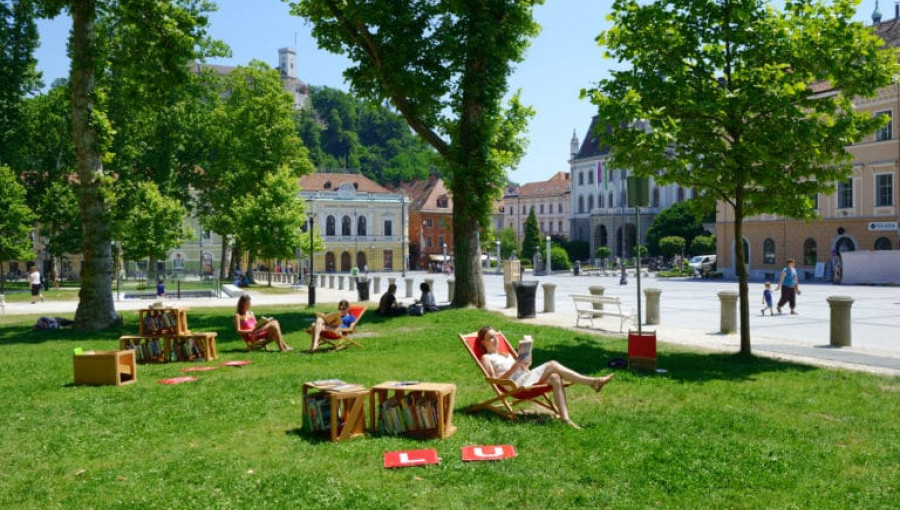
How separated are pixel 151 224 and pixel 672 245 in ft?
151

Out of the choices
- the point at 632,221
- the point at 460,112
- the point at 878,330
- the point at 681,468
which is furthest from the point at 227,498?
the point at 632,221

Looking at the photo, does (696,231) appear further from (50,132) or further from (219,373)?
(219,373)

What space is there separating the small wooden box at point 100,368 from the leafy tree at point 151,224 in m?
36.2

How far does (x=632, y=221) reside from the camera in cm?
9344

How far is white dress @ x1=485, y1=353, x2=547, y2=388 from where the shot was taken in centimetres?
816

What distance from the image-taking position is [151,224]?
1788 inches

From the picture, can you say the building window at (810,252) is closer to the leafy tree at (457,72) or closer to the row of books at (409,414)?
the leafy tree at (457,72)

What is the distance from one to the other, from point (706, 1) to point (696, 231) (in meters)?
64.8

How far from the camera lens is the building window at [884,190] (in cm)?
4366

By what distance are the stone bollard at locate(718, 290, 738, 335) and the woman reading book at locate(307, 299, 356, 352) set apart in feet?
26.7

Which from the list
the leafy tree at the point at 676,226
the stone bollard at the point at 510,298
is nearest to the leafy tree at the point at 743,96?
the stone bollard at the point at 510,298

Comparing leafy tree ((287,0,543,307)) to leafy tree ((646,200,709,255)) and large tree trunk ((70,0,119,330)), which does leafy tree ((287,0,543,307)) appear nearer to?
large tree trunk ((70,0,119,330))

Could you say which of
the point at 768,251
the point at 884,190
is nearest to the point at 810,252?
the point at 768,251

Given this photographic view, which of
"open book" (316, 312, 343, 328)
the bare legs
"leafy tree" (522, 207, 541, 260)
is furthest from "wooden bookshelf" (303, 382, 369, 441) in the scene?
"leafy tree" (522, 207, 541, 260)
